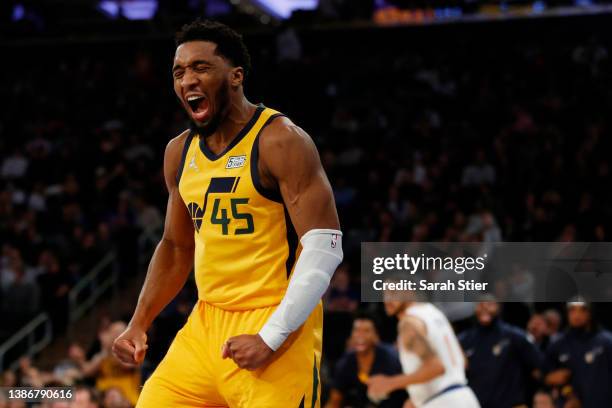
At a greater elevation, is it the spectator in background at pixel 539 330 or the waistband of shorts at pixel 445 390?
the spectator in background at pixel 539 330

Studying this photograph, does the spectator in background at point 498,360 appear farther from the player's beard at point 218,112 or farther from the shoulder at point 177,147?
the player's beard at point 218,112

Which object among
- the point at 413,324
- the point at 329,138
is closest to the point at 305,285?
the point at 413,324

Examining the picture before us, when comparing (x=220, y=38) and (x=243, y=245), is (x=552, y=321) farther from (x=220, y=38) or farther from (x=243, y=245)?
(x=220, y=38)

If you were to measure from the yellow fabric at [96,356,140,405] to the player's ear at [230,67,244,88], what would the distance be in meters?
4.97

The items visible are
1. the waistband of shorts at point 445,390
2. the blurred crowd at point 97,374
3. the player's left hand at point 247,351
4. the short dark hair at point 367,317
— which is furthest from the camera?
the blurred crowd at point 97,374

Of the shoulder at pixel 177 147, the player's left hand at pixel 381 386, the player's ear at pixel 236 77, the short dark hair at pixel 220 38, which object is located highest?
the short dark hair at pixel 220 38

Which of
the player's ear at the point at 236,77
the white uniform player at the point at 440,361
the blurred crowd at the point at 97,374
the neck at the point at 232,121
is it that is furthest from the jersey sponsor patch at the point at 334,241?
the blurred crowd at the point at 97,374

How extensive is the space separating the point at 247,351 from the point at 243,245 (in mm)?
414

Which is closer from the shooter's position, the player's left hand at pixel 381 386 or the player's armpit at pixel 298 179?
the player's armpit at pixel 298 179

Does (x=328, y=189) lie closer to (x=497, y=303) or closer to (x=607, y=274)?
(x=607, y=274)

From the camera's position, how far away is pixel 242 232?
3.24m

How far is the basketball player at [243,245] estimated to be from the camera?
312 centimetres

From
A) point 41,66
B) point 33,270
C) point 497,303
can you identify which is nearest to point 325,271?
point 497,303

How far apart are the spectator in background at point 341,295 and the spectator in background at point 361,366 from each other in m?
1.34
